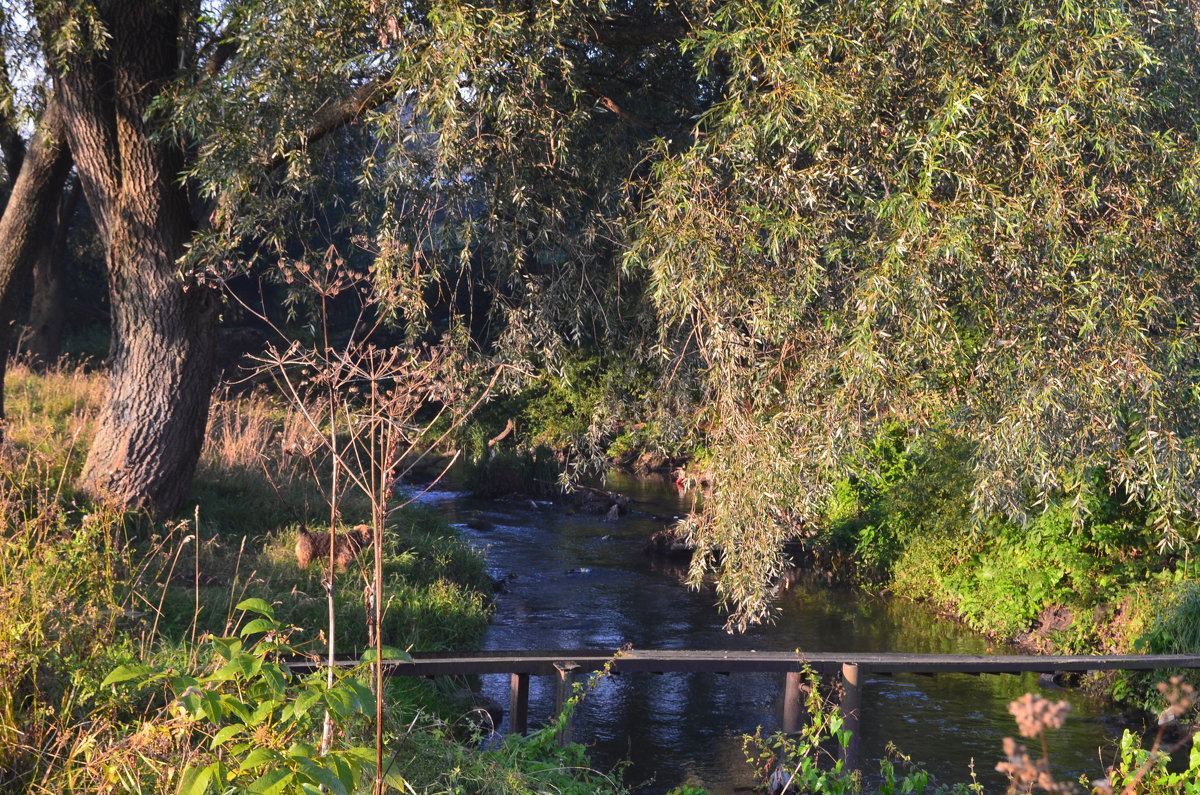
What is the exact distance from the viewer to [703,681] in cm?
1039

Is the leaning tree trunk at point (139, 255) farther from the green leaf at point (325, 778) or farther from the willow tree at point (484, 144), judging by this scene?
the green leaf at point (325, 778)

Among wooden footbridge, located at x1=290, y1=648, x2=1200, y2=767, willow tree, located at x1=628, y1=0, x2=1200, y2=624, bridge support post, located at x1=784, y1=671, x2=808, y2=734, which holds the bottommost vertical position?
bridge support post, located at x1=784, y1=671, x2=808, y2=734

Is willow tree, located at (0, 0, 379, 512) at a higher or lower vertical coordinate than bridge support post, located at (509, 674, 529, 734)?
higher

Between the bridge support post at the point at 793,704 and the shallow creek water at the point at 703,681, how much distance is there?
18.3 inches

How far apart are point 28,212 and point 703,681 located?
7.59m

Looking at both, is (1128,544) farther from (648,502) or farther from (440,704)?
(648,502)

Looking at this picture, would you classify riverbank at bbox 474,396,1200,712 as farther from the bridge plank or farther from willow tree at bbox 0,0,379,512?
willow tree at bbox 0,0,379,512

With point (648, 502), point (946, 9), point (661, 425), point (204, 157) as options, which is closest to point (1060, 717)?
point (946, 9)

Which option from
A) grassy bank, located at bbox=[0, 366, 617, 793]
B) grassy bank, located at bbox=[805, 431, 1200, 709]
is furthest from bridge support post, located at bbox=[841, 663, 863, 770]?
grassy bank, located at bbox=[0, 366, 617, 793]

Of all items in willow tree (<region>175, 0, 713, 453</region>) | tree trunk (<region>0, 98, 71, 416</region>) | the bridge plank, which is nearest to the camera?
willow tree (<region>175, 0, 713, 453</region>)

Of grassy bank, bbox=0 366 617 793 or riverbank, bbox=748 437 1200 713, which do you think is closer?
grassy bank, bbox=0 366 617 793

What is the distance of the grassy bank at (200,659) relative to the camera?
3.47m

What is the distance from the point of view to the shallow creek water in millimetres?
8273

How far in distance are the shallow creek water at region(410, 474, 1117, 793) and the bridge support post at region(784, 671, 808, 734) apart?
0.47 metres
